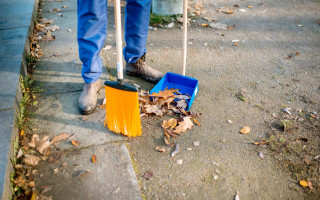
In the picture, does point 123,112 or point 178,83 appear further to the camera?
point 178,83

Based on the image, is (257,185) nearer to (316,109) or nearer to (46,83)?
(316,109)

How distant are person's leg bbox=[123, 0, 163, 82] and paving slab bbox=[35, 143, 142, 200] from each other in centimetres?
100

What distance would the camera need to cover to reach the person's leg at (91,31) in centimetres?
207

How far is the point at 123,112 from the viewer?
6.59ft

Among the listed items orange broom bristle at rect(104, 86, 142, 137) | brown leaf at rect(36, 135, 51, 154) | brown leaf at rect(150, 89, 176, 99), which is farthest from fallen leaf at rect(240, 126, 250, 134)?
brown leaf at rect(36, 135, 51, 154)

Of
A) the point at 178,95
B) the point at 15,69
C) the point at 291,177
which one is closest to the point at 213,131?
the point at 178,95

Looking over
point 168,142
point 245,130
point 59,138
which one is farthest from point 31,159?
point 245,130

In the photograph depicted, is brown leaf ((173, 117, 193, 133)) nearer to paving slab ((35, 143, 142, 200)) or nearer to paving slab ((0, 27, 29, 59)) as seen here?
paving slab ((35, 143, 142, 200))

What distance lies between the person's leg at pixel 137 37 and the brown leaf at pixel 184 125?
2.19ft

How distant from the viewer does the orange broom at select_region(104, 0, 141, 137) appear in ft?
6.15

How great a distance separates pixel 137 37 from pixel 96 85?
2.01ft

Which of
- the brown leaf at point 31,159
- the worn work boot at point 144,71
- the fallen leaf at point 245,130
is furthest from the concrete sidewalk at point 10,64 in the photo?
the fallen leaf at point 245,130

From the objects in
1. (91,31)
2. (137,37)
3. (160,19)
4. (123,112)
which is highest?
(91,31)

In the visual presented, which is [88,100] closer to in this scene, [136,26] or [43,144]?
[43,144]
